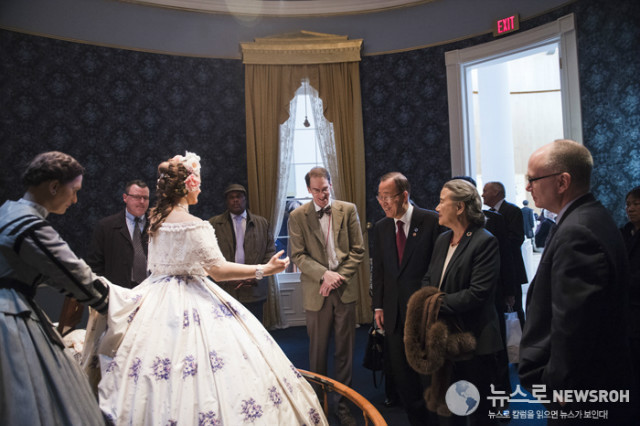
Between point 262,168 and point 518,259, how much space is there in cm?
325

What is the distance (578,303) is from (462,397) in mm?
1118

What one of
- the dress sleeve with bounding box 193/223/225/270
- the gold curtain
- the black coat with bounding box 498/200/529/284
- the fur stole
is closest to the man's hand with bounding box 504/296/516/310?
the black coat with bounding box 498/200/529/284

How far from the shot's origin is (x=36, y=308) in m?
1.83

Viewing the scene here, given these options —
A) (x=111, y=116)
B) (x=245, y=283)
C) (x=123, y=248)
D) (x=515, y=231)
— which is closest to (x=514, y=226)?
(x=515, y=231)

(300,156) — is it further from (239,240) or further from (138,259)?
(138,259)

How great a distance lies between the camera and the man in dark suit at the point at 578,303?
1530 millimetres

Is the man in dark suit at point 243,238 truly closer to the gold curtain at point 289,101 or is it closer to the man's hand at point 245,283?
the man's hand at point 245,283

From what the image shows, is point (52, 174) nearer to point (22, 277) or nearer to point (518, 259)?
point (22, 277)

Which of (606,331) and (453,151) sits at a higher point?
(453,151)

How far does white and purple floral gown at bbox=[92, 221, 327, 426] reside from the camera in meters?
1.91

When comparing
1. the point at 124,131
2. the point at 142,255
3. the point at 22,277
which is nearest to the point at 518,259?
the point at 142,255

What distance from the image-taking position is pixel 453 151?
5824 millimetres

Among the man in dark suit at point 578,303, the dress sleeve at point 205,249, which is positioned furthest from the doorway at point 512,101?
the dress sleeve at point 205,249

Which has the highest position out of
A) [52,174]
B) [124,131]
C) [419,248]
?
[124,131]
